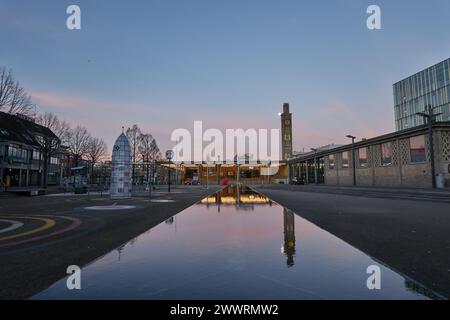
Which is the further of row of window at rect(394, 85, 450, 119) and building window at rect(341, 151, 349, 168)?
row of window at rect(394, 85, 450, 119)

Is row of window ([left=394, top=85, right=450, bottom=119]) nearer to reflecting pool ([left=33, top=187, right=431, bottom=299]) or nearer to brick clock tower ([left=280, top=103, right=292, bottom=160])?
brick clock tower ([left=280, top=103, right=292, bottom=160])

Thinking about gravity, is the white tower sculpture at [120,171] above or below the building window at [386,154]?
below

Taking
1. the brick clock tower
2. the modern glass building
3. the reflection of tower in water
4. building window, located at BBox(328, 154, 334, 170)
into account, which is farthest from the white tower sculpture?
the brick clock tower

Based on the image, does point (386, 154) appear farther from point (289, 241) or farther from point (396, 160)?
point (289, 241)

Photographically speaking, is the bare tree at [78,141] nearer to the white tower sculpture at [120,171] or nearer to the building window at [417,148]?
the white tower sculpture at [120,171]

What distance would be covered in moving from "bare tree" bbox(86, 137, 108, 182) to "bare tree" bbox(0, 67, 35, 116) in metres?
33.6

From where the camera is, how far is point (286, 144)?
126m

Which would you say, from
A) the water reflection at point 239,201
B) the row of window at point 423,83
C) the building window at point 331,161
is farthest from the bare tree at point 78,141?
the row of window at point 423,83

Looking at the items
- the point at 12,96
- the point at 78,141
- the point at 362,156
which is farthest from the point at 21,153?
the point at 362,156

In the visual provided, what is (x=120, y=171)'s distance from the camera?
27.4 meters

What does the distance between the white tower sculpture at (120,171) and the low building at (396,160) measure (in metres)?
32.7

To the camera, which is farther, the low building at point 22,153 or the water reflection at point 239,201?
the low building at point 22,153

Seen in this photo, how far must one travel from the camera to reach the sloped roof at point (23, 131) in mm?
48000

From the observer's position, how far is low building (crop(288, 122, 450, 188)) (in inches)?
1350
